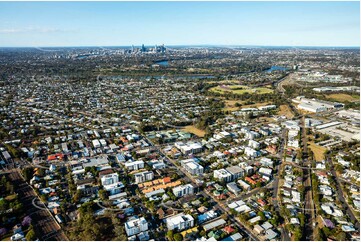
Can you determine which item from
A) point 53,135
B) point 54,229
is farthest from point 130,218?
point 53,135

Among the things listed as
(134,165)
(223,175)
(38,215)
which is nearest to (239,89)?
(223,175)

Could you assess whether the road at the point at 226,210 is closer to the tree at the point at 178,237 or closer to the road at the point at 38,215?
the tree at the point at 178,237

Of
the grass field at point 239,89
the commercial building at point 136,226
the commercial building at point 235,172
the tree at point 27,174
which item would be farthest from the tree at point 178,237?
the grass field at point 239,89

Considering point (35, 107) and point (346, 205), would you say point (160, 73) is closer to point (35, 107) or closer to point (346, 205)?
point (35, 107)

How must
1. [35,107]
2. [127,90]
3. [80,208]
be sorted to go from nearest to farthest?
[80,208], [35,107], [127,90]

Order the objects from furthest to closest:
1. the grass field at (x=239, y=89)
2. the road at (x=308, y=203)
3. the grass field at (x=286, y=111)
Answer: the grass field at (x=239, y=89), the grass field at (x=286, y=111), the road at (x=308, y=203)
